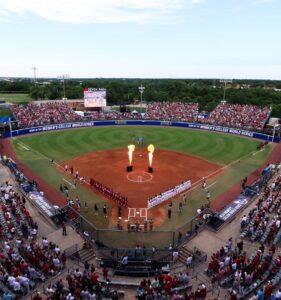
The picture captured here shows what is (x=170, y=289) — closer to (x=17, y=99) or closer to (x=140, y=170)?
(x=140, y=170)

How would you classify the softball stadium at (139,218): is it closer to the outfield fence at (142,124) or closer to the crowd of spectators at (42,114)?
the outfield fence at (142,124)

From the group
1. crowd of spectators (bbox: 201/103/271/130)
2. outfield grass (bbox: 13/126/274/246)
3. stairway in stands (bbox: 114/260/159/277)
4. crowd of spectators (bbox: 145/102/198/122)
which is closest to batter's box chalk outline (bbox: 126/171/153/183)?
outfield grass (bbox: 13/126/274/246)

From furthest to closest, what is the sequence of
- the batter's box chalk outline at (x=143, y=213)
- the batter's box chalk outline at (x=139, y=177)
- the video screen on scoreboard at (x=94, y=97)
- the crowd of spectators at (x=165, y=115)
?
the video screen on scoreboard at (x=94, y=97)
the crowd of spectators at (x=165, y=115)
the batter's box chalk outline at (x=139, y=177)
the batter's box chalk outline at (x=143, y=213)

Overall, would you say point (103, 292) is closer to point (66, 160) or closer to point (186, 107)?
point (66, 160)

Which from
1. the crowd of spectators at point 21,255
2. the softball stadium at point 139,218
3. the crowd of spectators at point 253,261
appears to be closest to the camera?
the crowd of spectators at point 21,255

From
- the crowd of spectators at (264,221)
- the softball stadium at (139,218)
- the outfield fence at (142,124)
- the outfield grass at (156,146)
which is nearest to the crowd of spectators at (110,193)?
the softball stadium at (139,218)

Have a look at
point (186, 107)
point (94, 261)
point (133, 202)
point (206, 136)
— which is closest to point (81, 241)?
point (94, 261)
